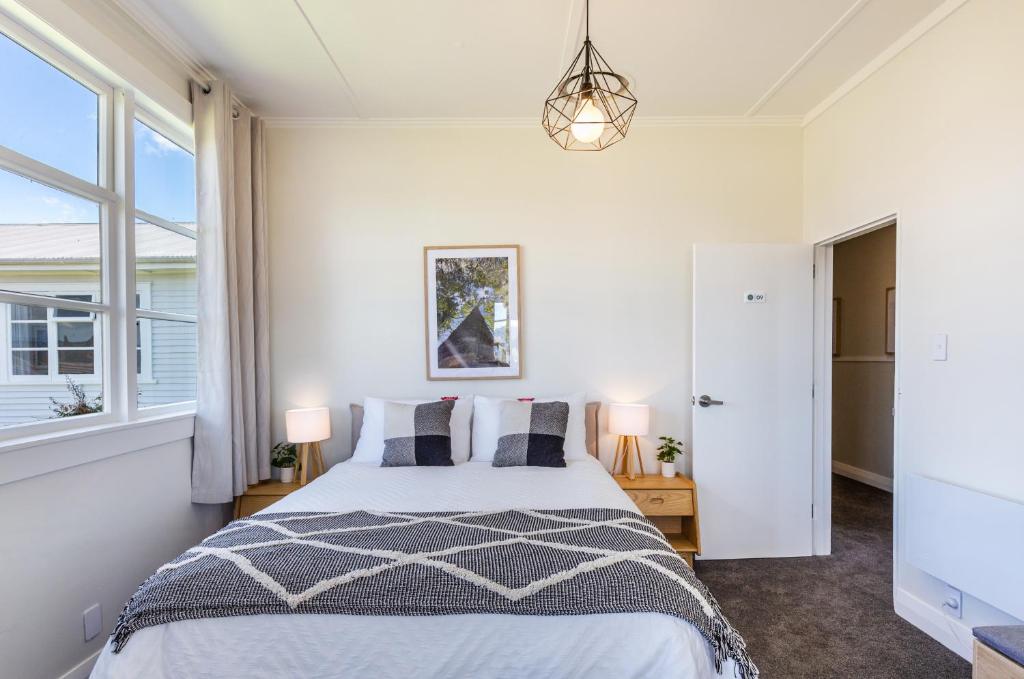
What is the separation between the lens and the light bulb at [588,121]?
166cm

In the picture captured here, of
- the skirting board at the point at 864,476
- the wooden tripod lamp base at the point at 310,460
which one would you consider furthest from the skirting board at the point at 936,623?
the wooden tripod lamp base at the point at 310,460

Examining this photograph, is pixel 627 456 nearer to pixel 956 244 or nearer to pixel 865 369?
pixel 956 244

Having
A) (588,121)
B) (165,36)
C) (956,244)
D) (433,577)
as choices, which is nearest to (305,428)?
(433,577)

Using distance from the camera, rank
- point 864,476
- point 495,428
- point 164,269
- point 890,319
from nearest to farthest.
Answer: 1. point 164,269
2. point 495,428
3. point 890,319
4. point 864,476

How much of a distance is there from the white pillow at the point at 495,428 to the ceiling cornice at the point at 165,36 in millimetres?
2360

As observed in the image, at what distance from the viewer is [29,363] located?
1.80m

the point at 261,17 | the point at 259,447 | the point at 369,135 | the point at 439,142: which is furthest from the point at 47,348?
the point at 439,142

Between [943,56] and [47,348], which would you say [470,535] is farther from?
[943,56]

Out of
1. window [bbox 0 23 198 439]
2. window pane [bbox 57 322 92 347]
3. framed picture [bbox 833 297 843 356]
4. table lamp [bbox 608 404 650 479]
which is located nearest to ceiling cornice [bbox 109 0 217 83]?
window [bbox 0 23 198 439]

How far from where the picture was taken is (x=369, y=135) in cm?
319

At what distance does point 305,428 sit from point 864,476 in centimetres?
486

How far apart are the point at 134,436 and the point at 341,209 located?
1758 mm

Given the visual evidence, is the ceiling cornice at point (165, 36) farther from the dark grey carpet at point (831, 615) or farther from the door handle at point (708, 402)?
the dark grey carpet at point (831, 615)

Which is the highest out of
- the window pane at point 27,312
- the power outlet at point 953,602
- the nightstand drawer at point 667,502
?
the window pane at point 27,312
